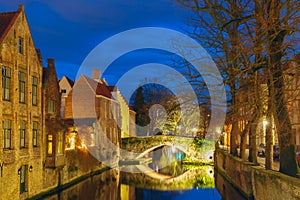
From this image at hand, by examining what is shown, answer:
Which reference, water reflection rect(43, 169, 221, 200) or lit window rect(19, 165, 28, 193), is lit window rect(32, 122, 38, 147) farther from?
water reflection rect(43, 169, 221, 200)

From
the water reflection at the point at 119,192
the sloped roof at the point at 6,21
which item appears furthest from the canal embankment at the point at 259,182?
the sloped roof at the point at 6,21

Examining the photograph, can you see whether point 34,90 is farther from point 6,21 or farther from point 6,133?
point 6,21

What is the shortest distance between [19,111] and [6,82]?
1.73 m

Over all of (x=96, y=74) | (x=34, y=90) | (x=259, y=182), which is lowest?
(x=259, y=182)

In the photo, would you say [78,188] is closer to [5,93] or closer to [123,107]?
[5,93]

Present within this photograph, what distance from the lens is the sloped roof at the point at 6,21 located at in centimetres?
1587

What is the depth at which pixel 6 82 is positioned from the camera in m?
15.8

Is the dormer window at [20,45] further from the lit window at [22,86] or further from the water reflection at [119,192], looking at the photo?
the water reflection at [119,192]

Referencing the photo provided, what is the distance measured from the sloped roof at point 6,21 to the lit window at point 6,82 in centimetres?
135

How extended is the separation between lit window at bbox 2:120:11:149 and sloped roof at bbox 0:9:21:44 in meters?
3.59

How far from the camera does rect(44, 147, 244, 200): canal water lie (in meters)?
20.3

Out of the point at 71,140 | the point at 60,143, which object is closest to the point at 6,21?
the point at 60,143

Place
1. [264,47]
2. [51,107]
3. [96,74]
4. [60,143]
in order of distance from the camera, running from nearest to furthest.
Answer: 1. [264,47]
2. [51,107]
3. [60,143]
4. [96,74]

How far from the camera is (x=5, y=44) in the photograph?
51.4ft
